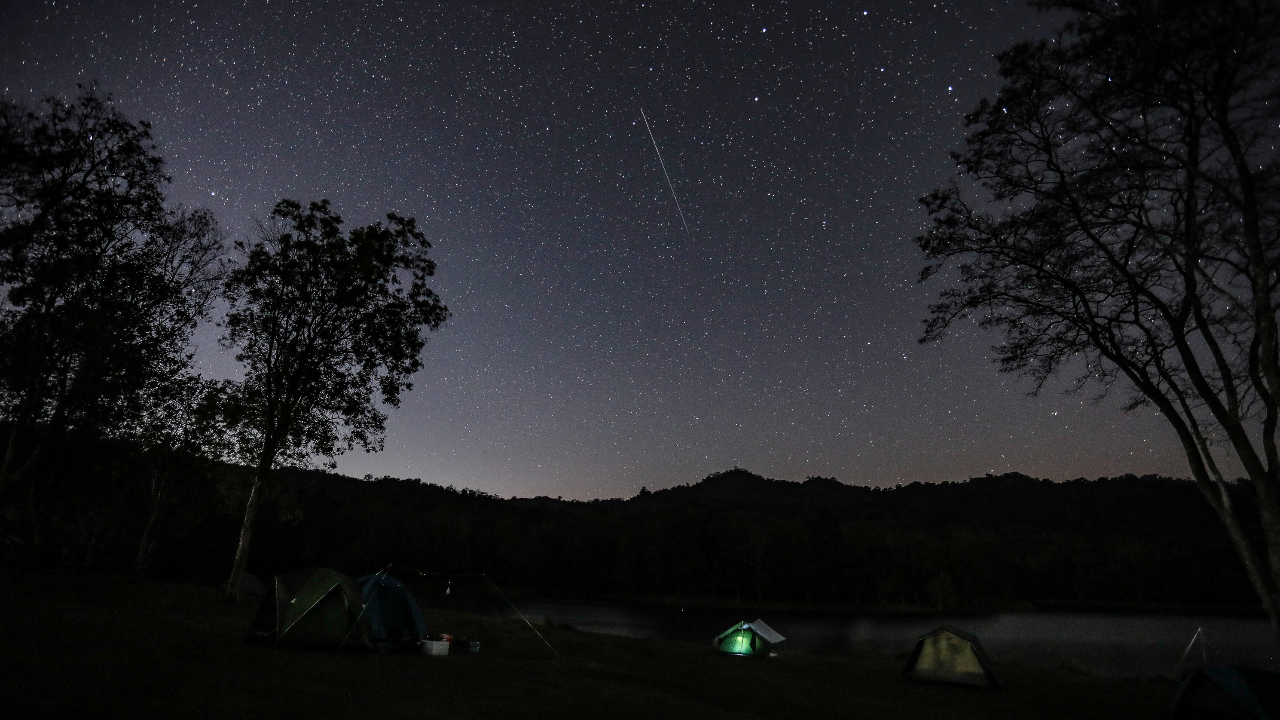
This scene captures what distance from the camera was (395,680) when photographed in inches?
517

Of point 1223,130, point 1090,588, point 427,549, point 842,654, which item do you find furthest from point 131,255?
point 1090,588

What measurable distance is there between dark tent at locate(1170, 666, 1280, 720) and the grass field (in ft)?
4.38

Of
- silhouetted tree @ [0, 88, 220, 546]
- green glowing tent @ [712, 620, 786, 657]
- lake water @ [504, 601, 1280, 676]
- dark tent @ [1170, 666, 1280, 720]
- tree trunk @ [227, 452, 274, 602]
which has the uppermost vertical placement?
silhouetted tree @ [0, 88, 220, 546]

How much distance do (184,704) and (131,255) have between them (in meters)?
19.7

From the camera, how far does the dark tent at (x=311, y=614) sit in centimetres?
1584

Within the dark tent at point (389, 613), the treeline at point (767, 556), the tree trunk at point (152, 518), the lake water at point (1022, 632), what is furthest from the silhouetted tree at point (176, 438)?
the treeline at point (767, 556)

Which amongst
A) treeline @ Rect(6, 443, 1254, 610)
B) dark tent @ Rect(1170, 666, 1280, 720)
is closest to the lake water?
treeline @ Rect(6, 443, 1254, 610)

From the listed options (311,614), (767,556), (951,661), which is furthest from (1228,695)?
(767,556)

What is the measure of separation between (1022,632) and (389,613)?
91.1 m

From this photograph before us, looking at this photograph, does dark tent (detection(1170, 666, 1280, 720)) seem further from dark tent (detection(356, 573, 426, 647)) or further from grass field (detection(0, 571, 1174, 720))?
dark tent (detection(356, 573, 426, 647))

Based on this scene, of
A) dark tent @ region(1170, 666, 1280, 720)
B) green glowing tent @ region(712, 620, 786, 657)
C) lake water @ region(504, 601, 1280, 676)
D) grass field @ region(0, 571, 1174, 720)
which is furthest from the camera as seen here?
lake water @ region(504, 601, 1280, 676)

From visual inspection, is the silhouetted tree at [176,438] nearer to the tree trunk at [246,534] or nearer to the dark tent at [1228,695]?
the tree trunk at [246,534]

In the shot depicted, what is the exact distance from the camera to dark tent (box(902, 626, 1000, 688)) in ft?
65.4

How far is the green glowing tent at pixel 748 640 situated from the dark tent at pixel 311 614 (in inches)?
668
